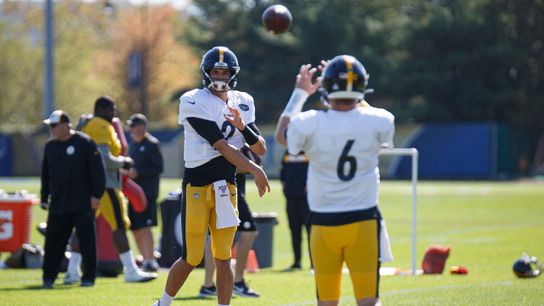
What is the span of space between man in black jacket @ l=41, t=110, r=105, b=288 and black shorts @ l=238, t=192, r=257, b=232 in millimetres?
1643

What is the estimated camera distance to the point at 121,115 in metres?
59.8

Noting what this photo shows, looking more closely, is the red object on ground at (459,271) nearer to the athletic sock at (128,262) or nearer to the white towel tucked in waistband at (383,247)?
the athletic sock at (128,262)

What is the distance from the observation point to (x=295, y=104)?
7059 millimetres

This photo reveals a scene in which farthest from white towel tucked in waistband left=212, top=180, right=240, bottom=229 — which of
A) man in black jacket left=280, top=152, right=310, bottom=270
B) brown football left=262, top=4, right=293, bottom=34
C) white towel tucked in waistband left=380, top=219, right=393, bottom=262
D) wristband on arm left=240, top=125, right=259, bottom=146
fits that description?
man in black jacket left=280, top=152, right=310, bottom=270

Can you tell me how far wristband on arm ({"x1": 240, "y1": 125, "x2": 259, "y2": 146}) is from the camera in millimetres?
7902

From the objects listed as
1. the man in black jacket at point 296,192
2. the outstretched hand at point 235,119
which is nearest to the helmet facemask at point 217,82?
the outstretched hand at point 235,119

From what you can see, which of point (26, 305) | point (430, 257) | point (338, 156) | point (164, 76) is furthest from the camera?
point (164, 76)

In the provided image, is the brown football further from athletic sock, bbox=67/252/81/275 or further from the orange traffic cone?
the orange traffic cone

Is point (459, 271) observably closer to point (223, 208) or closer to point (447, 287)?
point (447, 287)

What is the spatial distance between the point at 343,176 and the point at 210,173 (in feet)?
5.91

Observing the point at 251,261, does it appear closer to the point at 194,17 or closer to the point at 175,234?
the point at 175,234

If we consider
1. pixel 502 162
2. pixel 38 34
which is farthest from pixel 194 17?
pixel 502 162

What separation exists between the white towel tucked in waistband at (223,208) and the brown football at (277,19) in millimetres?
2627

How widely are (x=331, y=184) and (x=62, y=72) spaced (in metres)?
48.7
